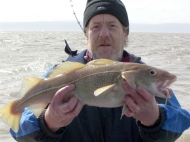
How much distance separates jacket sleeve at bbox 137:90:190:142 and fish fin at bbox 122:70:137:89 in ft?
2.09

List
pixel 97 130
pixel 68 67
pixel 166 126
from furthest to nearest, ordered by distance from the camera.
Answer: pixel 97 130
pixel 166 126
pixel 68 67

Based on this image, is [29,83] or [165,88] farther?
[29,83]

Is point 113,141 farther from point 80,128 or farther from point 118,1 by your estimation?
point 118,1

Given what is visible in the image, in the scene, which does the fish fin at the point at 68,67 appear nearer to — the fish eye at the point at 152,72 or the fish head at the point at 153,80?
the fish head at the point at 153,80

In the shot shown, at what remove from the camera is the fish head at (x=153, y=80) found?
3.33 meters

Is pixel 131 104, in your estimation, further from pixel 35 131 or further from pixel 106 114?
pixel 35 131

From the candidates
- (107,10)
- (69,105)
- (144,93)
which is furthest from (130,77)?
(107,10)

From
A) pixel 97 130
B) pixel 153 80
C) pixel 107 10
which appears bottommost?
pixel 97 130

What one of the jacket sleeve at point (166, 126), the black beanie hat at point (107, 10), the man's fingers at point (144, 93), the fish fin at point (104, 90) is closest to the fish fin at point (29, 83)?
the fish fin at point (104, 90)

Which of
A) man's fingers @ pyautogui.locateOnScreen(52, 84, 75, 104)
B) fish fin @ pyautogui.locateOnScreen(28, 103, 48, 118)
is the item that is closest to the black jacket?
fish fin @ pyautogui.locateOnScreen(28, 103, 48, 118)

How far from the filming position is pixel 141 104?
11.2ft

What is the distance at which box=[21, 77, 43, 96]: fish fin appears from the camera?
3.74 meters

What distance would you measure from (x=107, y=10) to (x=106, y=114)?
1434mm

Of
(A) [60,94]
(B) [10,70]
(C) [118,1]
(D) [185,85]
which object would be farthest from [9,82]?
(A) [60,94]
